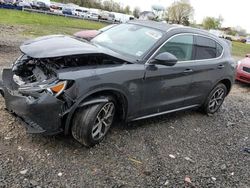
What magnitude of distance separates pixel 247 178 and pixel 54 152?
2817mm

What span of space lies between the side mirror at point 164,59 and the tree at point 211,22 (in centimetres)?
10515

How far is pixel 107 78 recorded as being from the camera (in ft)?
14.5

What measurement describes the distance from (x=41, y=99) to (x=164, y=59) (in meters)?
1.95

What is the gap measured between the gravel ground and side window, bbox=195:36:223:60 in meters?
1.35

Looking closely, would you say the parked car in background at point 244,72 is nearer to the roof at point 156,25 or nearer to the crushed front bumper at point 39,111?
the roof at point 156,25

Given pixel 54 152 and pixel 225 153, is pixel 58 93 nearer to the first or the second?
pixel 54 152

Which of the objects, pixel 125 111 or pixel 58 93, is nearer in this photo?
pixel 58 93

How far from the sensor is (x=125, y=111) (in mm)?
4934

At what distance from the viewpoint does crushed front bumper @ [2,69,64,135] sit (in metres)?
4.02

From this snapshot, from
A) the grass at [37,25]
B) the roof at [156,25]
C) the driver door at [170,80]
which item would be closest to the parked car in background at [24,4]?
the grass at [37,25]

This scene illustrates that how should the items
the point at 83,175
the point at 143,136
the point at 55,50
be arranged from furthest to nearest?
the point at 143,136 < the point at 55,50 < the point at 83,175

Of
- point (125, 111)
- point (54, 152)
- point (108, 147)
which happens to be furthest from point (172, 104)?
point (54, 152)

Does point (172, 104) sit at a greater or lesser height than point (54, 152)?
greater

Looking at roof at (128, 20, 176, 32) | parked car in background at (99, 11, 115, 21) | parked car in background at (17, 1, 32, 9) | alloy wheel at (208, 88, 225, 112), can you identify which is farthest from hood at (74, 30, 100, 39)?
parked car in background at (99, 11, 115, 21)
